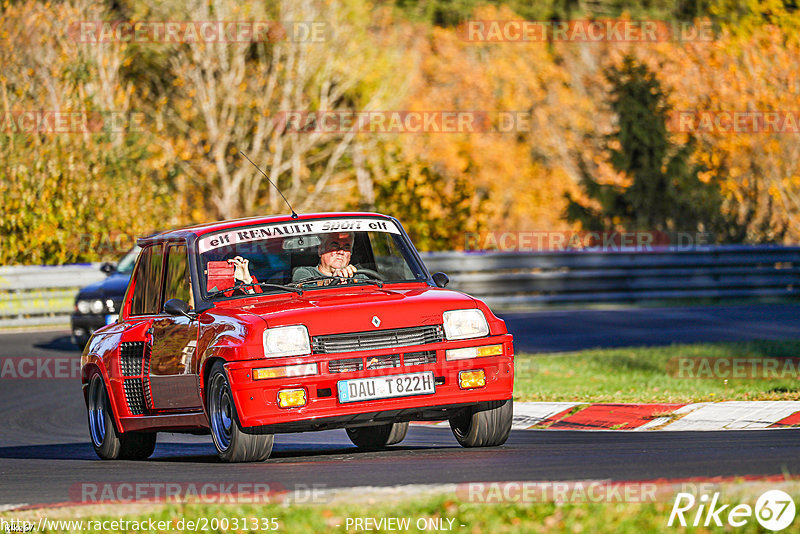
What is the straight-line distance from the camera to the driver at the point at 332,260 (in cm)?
930

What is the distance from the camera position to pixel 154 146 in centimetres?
3809

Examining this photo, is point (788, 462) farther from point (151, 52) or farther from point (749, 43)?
point (749, 43)

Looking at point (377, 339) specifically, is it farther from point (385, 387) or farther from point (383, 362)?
point (385, 387)

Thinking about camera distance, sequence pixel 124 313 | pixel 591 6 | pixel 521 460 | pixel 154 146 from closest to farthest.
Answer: pixel 521 460, pixel 124 313, pixel 154 146, pixel 591 6

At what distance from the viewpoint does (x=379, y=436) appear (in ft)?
33.0

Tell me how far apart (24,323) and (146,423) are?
15988mm

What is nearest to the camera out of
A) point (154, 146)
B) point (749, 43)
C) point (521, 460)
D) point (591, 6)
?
point (521, 460)

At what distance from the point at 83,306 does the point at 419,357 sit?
1179cm

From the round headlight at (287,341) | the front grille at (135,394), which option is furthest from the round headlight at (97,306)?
the round headlight at (287,341)

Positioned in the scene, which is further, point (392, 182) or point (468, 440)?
point (392, 182)

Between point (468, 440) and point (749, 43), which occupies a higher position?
point (749, 43)

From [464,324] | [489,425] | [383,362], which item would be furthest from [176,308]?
[489,425]

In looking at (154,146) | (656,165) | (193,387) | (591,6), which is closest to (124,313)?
(193,387)

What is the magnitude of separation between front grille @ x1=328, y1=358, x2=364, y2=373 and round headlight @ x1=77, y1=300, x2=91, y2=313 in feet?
38.1
